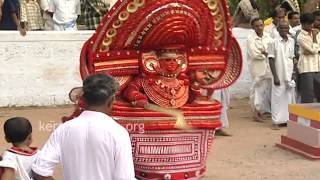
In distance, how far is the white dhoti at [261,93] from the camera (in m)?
9.33

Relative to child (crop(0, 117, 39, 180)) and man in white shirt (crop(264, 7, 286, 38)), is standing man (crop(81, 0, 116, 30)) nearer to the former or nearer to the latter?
man in white shirt (crop(264, 7, 286, 38))

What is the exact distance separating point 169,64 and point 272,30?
14.5 feet

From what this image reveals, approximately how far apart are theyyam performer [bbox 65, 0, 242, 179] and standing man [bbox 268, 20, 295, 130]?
330cm

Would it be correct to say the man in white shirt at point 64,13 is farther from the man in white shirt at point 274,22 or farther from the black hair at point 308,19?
the black hair at point 308,19

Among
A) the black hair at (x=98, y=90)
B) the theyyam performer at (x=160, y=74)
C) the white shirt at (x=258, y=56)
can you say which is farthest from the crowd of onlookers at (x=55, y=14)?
the black hair at (x=98, y=90)

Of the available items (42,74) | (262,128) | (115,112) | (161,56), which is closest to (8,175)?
(115,112)

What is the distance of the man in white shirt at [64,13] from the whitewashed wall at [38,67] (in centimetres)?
81

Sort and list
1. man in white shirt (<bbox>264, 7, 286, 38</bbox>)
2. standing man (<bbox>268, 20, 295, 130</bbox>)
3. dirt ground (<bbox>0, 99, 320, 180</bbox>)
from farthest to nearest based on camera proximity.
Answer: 1. man in white shirt (<bbox>264, 7, 286, 38</bbox>)
2. standing man (<bbox>268, 20, 295, 130</bbox>)
3. dirt ground (<bbox>0, 99, 320, 180</bbox>)

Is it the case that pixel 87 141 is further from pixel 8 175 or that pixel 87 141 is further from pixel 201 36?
pixel 201 36

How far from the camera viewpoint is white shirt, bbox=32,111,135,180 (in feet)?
10.5

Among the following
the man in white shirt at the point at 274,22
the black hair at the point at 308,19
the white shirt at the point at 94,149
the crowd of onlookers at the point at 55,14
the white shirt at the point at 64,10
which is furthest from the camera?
the white shirt at the point at 64,10

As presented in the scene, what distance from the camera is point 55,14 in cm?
1107


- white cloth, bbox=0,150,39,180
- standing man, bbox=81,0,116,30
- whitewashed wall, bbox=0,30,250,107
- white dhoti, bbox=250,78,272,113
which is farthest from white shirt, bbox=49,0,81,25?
white cloth, bbox=0,150,39,180

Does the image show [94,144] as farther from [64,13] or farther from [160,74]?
[64,13]
